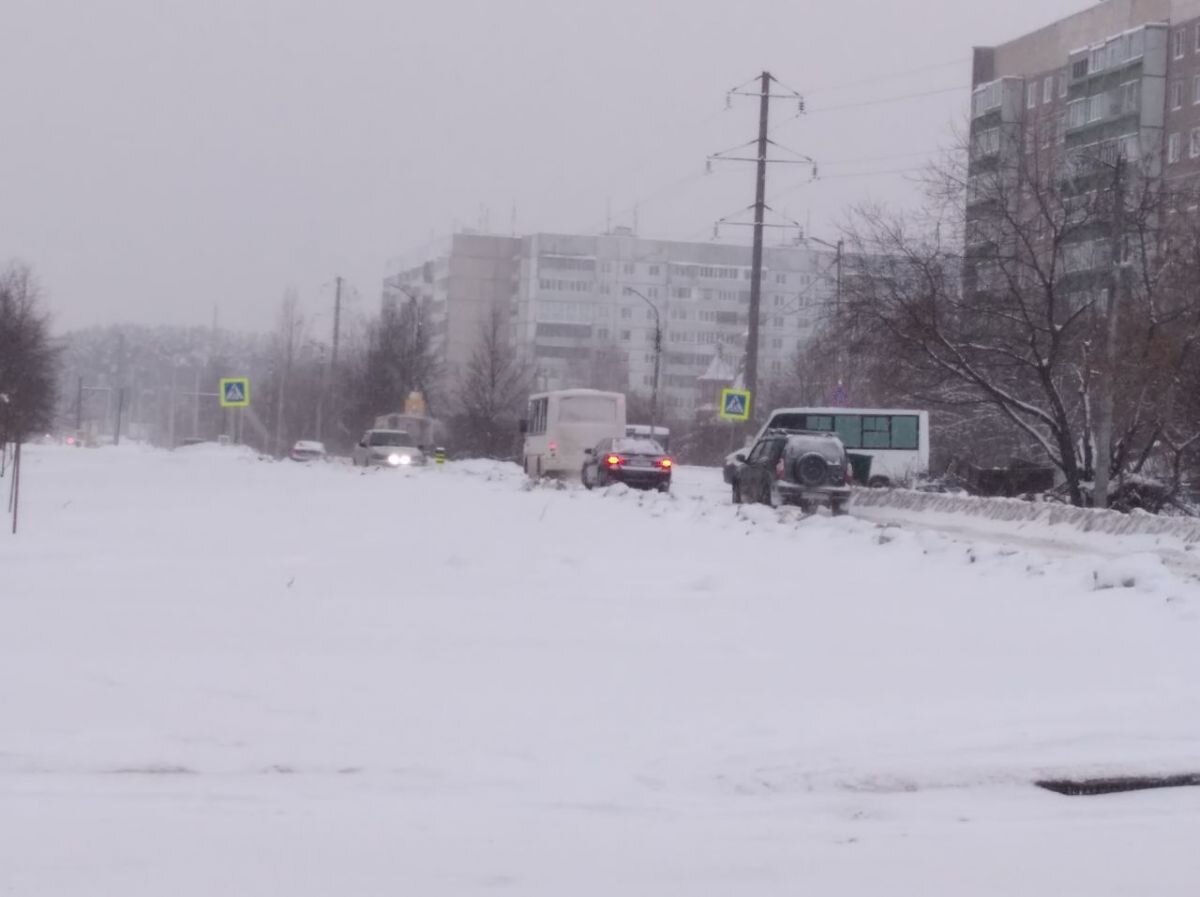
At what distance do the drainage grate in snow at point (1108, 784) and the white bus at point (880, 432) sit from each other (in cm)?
3478

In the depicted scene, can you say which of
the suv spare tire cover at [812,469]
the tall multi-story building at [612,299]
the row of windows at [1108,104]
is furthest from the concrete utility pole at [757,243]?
the tall multi-story building at [612,299]

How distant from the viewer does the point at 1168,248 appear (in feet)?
99.5

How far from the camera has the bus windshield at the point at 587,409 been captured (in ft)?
154

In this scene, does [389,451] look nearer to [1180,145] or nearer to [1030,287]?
[1030,287]

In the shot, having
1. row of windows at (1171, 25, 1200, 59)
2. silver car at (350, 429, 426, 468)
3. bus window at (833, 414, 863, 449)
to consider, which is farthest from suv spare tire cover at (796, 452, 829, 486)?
row of windows at (1171, 25, 1200, 59)

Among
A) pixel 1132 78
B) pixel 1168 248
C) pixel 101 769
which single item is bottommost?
pixel 101 769

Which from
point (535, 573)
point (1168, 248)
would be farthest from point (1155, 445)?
point (535, 573)

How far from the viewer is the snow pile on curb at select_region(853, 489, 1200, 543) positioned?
2189 centimetres

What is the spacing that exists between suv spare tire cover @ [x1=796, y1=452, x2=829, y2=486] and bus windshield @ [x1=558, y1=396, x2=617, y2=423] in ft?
55.8

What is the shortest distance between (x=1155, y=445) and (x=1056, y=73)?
1809 inches

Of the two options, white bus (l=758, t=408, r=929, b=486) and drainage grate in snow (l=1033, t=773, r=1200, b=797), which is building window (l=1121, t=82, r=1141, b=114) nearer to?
white bus (l=758, t=408, r=929, b=486)

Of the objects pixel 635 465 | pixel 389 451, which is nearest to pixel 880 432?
pixel 635 465

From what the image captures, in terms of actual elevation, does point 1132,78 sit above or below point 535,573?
above

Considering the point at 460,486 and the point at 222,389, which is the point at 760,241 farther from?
the point at 222,389
